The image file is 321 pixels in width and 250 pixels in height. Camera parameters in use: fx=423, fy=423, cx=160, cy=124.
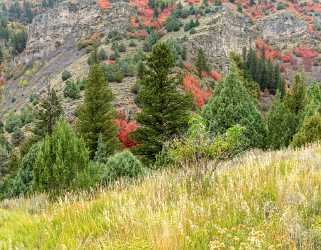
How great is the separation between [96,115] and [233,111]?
52.3 ft

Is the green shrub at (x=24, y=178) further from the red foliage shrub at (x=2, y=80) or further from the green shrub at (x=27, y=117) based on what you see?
the red foliage shrub at (x=2, y=80)

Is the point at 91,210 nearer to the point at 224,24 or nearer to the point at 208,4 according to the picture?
the point at 224,24

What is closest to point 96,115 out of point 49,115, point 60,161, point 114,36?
point 49,115

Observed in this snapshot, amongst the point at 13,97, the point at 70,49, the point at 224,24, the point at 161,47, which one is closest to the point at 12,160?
the point at 161,47

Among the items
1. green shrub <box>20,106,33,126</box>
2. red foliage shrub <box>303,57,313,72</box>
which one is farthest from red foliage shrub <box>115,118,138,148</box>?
red foliage shrub <box>303,57,313,72</box>

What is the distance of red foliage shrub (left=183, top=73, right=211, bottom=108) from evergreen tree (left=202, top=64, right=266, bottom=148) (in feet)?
101

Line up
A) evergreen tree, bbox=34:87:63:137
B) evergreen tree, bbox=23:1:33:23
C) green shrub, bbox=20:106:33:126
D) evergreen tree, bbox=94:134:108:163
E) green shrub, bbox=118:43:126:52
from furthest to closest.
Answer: evergreen tree, bbox=23:1:33:23, green shrub, bbox=118:43:126:52, green shrub, bbox=20:106:33:126, evergreen tree, bbox=34:87:63:137, evergreen tree, bbox=94:134:108:163

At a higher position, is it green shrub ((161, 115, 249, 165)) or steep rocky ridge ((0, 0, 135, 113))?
green shrub ((161, 115, 249, 165))

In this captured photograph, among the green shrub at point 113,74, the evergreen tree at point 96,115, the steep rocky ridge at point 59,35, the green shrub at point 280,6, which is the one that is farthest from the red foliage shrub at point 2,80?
the green shrub at point 280,6

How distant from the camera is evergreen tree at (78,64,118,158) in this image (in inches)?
1361

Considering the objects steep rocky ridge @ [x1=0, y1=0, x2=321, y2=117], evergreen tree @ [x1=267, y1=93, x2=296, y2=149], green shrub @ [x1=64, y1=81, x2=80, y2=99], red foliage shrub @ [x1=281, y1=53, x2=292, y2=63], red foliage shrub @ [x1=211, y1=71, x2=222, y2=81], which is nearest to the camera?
evergreen tree @ [x1=267, y1=93, x2=296, y2=149]

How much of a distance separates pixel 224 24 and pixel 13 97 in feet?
145

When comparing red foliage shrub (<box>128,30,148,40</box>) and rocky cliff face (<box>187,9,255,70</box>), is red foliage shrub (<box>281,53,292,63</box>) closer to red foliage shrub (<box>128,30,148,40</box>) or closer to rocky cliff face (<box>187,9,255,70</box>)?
rocky cliff face (<box>187,9,255,70</box>)

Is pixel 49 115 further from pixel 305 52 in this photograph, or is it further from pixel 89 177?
pixel 305 52
